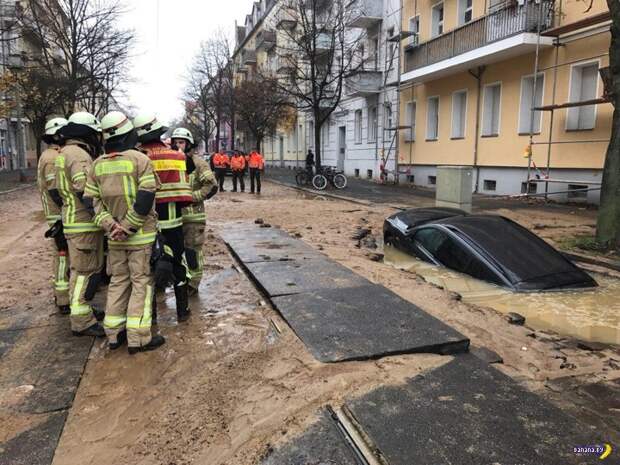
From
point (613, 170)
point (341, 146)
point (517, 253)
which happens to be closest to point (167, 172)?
point (517, 253)

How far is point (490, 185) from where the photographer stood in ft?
63.0

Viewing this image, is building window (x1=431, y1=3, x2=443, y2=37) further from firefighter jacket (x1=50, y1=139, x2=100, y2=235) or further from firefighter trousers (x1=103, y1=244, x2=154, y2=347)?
firefighter trousers (x1=103, y1=244, x2=154, y2=347)

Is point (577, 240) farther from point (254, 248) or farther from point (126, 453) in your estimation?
point (126, 453)

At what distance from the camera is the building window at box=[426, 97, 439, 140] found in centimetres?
2303

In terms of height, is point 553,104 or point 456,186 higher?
point 553,104

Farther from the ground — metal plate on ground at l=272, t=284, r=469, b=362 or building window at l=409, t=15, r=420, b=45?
building window at l=409, t=15, r=420, b=45

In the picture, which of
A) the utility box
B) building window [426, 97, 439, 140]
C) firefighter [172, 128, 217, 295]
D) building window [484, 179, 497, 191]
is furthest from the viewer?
building window [426, 97, 439, 140]

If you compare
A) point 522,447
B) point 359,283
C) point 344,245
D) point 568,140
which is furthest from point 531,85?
point 522,447

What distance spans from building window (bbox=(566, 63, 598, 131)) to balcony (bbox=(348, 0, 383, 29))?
1292cm

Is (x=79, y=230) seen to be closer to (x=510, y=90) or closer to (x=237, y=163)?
(x=510, y=90)

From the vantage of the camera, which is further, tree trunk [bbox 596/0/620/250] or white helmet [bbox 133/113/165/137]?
tree trunk [bbox 596/0/620/250]

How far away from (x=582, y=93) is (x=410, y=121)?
10.00 m

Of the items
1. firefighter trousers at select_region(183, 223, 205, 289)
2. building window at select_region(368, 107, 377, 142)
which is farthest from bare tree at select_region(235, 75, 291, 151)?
firefighter trousers at select_region(183, 223, 205, 289)

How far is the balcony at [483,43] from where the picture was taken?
1583cm
